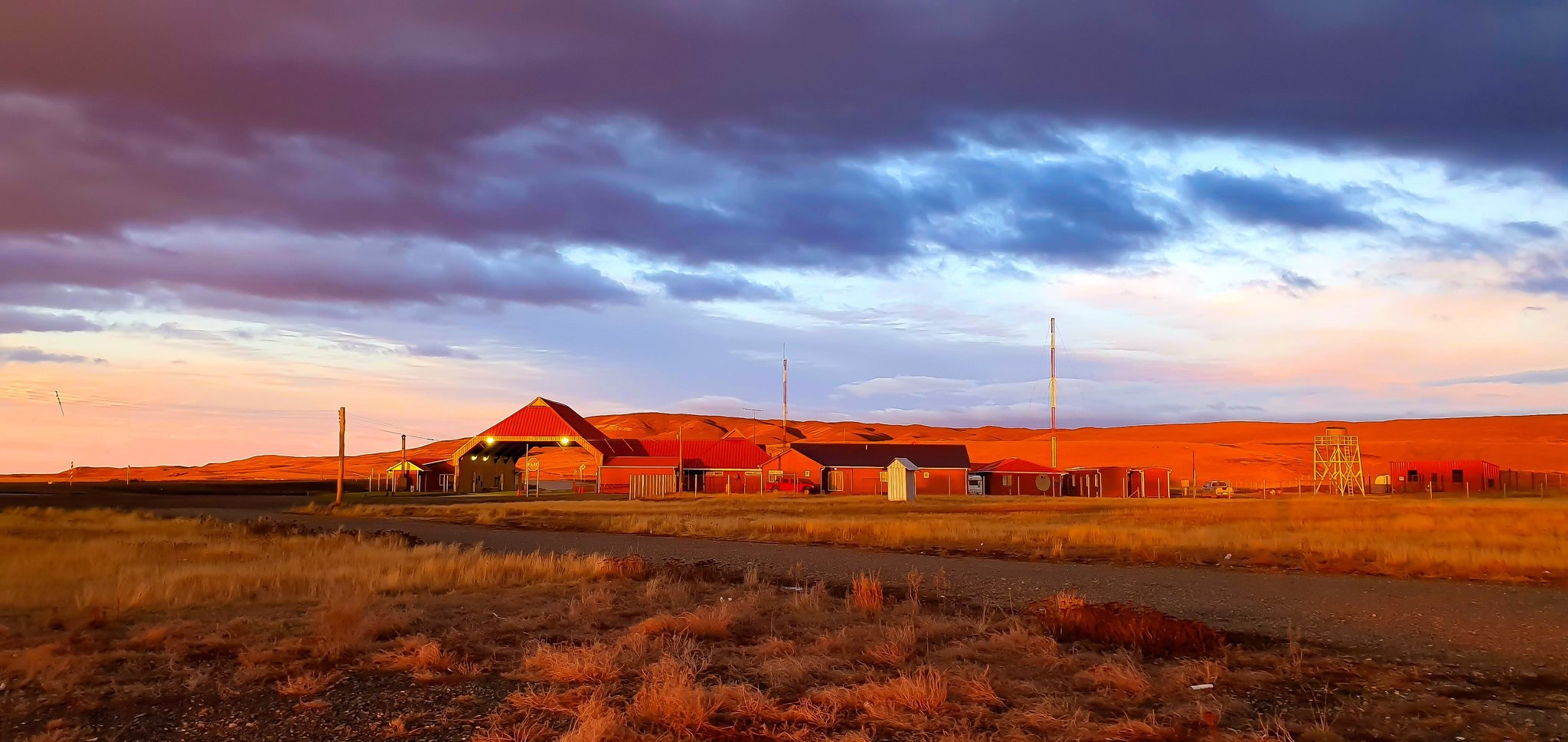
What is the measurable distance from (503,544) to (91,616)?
15.2 metres

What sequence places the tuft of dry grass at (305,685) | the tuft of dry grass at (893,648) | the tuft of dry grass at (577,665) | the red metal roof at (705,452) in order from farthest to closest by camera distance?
the red metal roof at (705,452) < the tuft of dry grass at (893,648) < the tuft of dry grass at (577,665) < the tuft of dry grass at (305,685)

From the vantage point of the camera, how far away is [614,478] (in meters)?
81.2

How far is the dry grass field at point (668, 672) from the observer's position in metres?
7.79

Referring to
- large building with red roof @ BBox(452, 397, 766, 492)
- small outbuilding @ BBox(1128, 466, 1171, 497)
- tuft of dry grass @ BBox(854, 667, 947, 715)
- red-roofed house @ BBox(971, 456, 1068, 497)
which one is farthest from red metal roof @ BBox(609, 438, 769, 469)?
tuft of dry grass @ BBox(854, 667, 947, 715)

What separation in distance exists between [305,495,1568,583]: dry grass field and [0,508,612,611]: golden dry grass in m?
11.2

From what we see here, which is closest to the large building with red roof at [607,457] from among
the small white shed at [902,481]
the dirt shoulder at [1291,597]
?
the small white shed at [902,481]

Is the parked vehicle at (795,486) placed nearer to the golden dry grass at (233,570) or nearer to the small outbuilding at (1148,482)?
the small outbuilding at (1148,482)

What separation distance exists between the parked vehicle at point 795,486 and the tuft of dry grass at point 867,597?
59.5 metres

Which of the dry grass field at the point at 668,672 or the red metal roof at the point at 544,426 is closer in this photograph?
the dry grass field at the point at 668,672

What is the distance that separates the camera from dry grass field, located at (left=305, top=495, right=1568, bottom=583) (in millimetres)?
21781

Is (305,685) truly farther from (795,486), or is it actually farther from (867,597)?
(795,486)

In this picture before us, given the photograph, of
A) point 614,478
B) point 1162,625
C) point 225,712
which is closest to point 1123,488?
point 614,478

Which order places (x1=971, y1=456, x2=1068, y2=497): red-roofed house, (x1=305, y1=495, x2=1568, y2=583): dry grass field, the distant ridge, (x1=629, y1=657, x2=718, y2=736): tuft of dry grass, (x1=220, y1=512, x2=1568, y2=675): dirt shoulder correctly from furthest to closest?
the distant ridge < (x1=971, y1=456, x2=1068, y2=497): red-roofed house < (x1=305, y1=495, x2=1568, y2=583): dry grass field < (x1=220, y1=512, x2=1568, y2=675): dirt shoulder < (x1=629, y1=657, x2=718, y2=736): tuft of dry grass

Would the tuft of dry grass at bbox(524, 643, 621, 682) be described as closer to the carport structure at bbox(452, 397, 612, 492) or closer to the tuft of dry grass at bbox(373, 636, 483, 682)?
the tuft of dry grass at bbox(373, 636, 483, 682)
